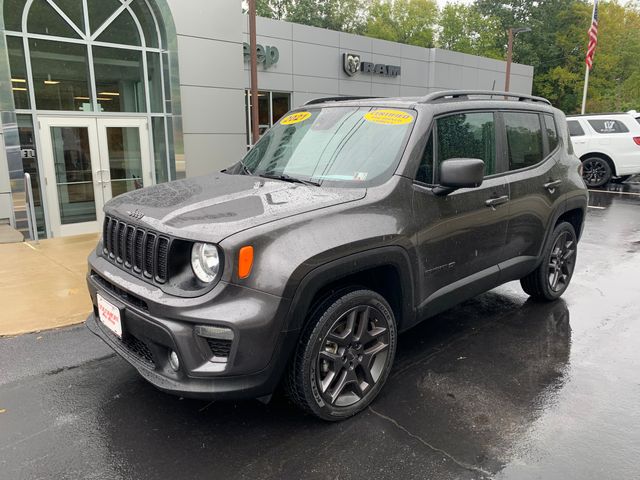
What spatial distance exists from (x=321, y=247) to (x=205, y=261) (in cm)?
61

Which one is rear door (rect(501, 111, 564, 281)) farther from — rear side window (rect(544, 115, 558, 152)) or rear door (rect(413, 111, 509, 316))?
rear door (rect(413, 111, 509, 316))

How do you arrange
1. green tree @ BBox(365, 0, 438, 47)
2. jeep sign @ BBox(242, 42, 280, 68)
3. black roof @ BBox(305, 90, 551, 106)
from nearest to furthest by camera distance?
black roof @ BBox(305, 90, 551, 106) → jeep sign @ BBox(242, 42, 280, 68) → green tree @ BBox(365, 0, 438, 47)

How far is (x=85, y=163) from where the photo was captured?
30.4ft

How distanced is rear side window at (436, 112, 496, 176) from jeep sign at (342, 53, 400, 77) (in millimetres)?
15739

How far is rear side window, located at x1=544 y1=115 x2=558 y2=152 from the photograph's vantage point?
4.74m

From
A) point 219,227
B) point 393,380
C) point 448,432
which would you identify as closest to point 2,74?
point 219,227

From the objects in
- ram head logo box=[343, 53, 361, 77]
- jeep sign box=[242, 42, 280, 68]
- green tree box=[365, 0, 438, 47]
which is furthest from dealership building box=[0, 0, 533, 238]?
green tree box=[365, 0, 438, 47]

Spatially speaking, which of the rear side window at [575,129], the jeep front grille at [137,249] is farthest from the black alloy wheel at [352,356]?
the rear side window at [575,129]

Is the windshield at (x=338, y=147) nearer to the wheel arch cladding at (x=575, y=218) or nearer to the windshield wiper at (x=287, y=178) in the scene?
the windshield wiper at (x=287, y=178)

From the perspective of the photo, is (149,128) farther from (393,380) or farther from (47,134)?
(393,380)

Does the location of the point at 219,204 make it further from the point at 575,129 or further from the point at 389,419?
the point at 575,129

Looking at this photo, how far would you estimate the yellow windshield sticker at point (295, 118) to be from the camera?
13.7 feet

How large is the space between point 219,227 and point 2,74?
7.53m

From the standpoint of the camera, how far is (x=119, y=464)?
2658 mm
